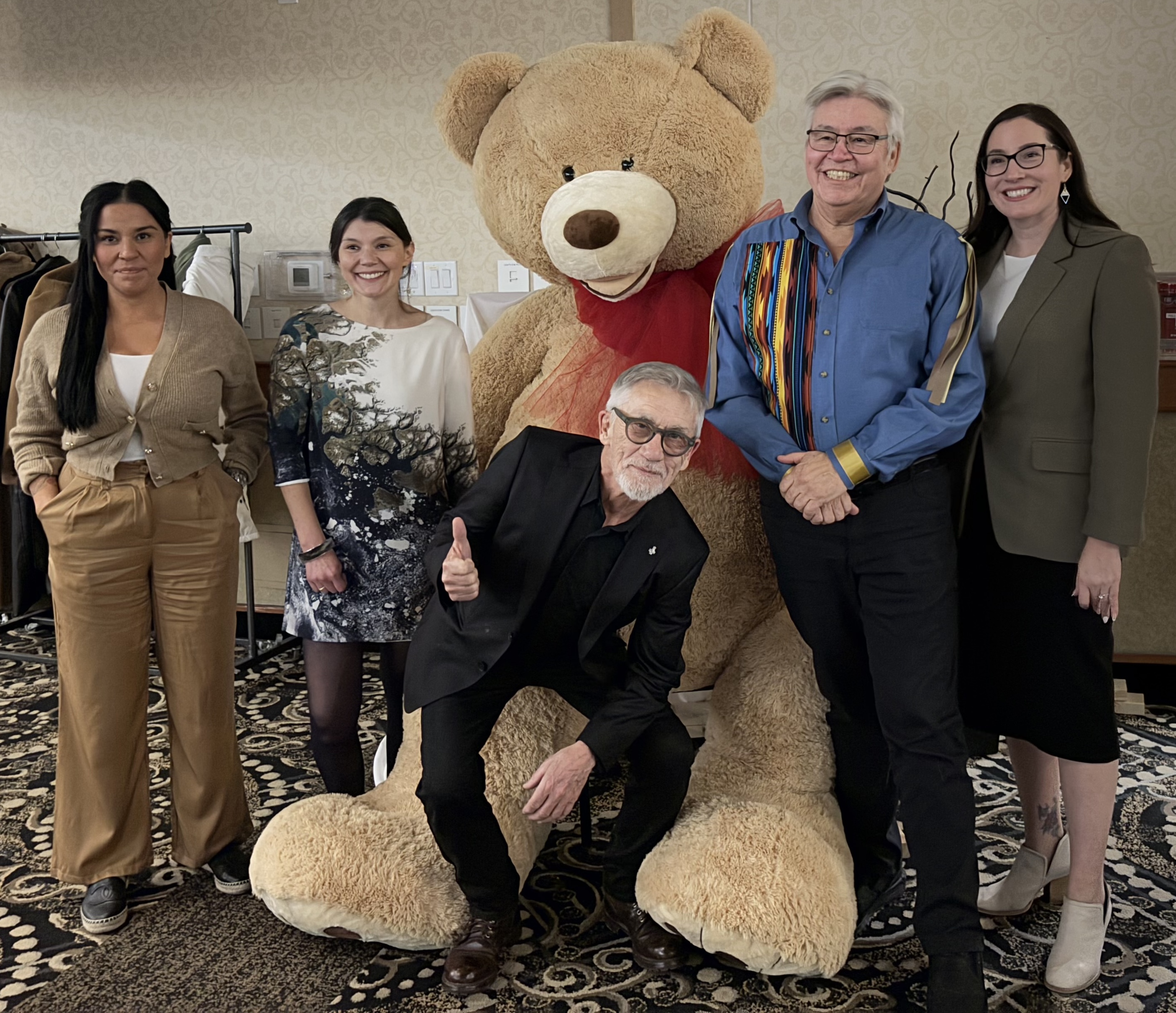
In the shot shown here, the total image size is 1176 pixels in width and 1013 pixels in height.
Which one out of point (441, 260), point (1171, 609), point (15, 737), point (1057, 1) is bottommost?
point (15, 737)

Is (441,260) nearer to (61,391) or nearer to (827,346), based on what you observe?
(61,391)

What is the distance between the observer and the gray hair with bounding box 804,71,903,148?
5.25ft

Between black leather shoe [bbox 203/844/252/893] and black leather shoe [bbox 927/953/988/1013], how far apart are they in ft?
4.05

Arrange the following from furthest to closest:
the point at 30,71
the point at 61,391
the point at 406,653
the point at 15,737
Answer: the point at 30,71
the point at 15,737
the point at 406,653
the point at 61,391

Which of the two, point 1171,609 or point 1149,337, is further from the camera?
point 1171,609

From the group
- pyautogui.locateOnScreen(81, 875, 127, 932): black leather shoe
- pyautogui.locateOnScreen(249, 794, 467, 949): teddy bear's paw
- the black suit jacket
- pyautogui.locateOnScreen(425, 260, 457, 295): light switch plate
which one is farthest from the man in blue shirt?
pyautogui.locateOnScreen(425, 260, 457, 295): light switch plate

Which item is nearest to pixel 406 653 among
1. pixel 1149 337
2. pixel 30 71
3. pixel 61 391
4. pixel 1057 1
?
pixel 61 391

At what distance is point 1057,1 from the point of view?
320cm

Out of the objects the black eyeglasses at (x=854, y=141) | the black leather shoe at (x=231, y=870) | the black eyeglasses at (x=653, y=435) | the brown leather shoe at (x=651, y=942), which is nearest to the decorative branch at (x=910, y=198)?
the black eyeglasses at (x=854, y=141)

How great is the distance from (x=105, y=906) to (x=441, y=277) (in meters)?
2.39

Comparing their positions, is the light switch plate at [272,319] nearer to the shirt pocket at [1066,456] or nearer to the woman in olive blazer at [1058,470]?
the woman in olive blazer at [1058,470]

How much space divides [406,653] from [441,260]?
79.9 inches

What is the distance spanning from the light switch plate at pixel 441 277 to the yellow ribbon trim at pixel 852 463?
7.85 ft

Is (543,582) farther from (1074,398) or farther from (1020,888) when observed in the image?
(1020,888)
